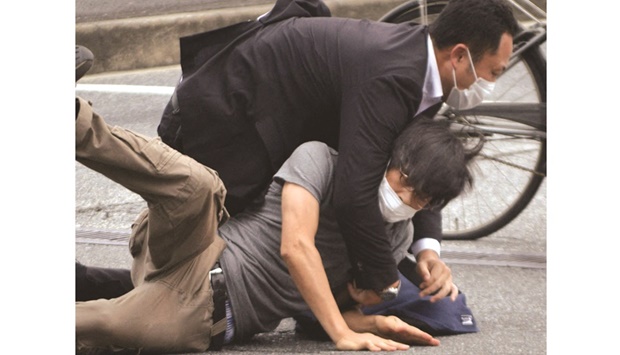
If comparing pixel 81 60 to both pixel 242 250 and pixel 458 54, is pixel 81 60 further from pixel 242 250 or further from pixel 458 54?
pixel 458 54

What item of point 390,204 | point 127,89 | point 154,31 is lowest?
point 127,89

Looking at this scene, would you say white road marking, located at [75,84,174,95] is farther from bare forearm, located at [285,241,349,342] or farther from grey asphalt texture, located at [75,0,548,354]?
bare forearm, located at [285,241,349,342]

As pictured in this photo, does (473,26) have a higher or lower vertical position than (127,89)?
higher

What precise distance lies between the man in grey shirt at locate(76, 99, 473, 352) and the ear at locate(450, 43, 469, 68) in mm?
298

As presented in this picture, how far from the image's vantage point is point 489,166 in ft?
15.9

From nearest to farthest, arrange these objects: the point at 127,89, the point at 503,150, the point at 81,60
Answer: the point at 81,60
the point at 503,150
the point at 127,89

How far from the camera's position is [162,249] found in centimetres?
317

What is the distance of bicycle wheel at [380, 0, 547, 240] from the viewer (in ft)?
15.3

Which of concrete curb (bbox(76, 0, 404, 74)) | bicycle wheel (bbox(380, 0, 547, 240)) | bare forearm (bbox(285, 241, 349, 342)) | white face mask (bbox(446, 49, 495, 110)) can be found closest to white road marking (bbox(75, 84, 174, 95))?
concrete curb (bbox(76, 0, 404, 74))

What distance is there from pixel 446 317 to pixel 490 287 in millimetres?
838

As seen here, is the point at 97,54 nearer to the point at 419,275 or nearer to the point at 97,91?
the point at 97,91

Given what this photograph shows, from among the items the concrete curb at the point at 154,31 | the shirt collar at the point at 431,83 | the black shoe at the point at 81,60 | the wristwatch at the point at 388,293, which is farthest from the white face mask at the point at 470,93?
the concrete curb at the point at 154,31

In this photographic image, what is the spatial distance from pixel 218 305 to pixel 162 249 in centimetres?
23

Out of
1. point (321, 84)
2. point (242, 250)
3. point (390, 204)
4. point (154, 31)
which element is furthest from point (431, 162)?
point (154, 31)
